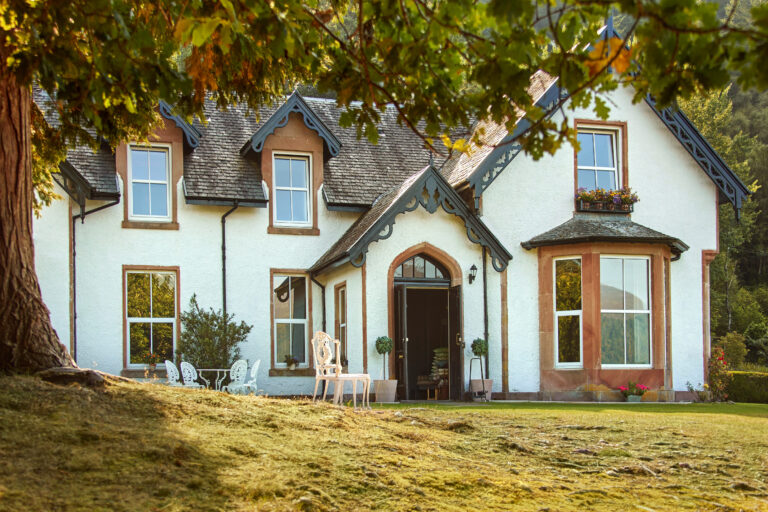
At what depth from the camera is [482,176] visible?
18.5m

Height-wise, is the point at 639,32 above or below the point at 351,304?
above

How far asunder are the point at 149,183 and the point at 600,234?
31.7 ft

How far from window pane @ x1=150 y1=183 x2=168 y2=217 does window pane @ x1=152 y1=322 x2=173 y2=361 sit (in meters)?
2.42

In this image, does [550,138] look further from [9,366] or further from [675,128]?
[675,128]

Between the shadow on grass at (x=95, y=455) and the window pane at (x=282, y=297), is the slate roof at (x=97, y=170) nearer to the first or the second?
the window pane at (x=282, y=297)

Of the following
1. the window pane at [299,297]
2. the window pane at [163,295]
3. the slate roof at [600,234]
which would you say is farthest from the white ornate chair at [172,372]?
the slate roof at [600,234]

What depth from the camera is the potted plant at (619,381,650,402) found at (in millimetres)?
17562

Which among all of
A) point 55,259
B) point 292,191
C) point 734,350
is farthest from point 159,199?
point 734,350

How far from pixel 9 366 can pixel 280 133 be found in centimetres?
1304

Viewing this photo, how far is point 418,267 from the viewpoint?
1831cm

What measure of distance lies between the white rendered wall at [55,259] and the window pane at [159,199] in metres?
1.83

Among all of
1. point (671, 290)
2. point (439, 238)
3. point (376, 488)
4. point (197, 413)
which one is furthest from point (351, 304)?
point (376, 488)

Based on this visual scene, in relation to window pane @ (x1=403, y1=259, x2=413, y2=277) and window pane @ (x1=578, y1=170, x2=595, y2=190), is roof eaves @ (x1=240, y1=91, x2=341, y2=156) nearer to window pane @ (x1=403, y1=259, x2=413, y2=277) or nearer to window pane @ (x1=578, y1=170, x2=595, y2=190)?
window pane @ (x1=403, y1=259, x2=413, y2=277)

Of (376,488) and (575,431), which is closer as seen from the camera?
(376,488)
